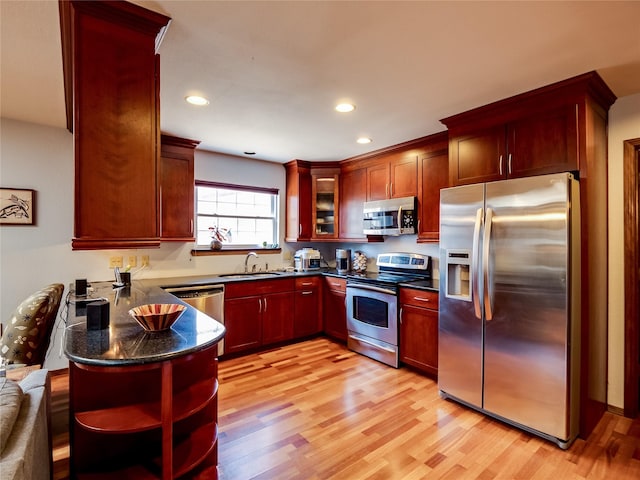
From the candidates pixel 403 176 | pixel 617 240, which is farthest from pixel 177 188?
pixel 617 240

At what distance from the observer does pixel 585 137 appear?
2209mm

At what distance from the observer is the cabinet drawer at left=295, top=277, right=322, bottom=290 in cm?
415

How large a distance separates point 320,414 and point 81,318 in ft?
5.69

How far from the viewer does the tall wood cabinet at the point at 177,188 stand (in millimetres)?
3576

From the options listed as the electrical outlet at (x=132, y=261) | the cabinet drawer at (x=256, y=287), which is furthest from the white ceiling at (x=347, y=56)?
the cabinet drawer at (x=256, y=287)

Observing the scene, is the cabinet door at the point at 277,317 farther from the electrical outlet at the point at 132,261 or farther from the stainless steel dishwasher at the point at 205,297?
the electrical outlet at the point at 132,261

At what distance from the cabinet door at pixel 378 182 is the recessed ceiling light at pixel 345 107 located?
134 cm

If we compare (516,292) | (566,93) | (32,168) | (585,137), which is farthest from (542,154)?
(32,168)

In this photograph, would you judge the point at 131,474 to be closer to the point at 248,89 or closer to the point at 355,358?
the point at 248,89

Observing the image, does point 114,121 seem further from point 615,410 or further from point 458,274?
point 615,410

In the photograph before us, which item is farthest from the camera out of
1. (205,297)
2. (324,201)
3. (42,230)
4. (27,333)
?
(324,201)

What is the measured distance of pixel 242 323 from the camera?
146 inches

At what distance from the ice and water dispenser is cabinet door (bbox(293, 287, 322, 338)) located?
1.95 meters

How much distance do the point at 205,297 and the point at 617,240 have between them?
11.6ft
